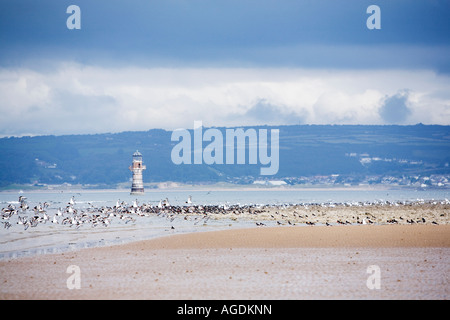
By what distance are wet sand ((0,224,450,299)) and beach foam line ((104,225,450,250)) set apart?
0.16ft

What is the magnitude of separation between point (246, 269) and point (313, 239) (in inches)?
412

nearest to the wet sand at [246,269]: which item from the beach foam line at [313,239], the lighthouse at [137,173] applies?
the beach foam line at [313,239]

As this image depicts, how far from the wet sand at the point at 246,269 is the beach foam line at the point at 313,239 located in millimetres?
48

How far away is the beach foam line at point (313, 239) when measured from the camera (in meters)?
27.4

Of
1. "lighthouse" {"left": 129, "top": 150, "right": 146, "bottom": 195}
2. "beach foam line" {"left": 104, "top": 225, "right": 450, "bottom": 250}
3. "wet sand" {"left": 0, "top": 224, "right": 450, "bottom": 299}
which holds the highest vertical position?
"wet sand" {"left": 0, "top": 224, "right": 450, "bottom": 299}

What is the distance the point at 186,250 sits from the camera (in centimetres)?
2597

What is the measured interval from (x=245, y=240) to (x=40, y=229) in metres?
18.0

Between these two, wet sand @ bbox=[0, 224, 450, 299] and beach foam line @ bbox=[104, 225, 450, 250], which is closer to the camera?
wet sand @ bbox=[0, 224, 450, 299]

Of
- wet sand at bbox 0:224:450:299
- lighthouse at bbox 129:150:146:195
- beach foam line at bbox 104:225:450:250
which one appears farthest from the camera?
lighthouse at bbox 129:150:146:195

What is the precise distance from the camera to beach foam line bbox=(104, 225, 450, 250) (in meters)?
27.4

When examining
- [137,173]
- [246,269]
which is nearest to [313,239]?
[246,269]

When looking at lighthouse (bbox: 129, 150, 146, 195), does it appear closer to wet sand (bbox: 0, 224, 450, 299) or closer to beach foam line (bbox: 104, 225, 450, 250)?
beach foam line (bbox: 104, 225, 450, 250)

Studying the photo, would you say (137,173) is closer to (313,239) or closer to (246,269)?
(313,239)

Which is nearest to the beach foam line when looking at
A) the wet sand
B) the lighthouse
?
the wet sand
